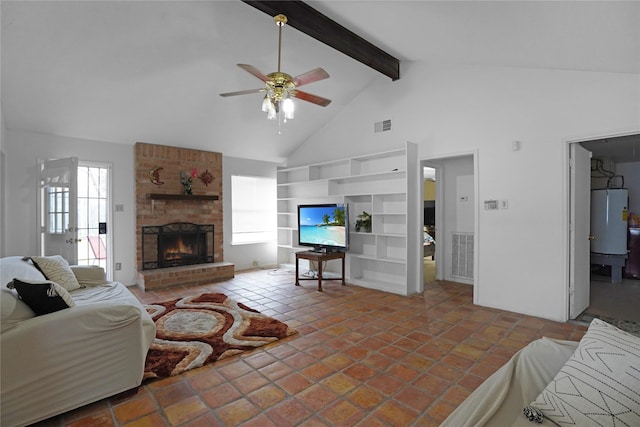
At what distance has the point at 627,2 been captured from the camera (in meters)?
1.80

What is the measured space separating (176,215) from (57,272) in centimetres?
257

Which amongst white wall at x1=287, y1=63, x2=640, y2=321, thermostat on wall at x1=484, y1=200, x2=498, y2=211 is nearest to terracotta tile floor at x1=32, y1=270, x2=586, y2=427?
white wall at x1=287, y1=63, x2=640, y2=321

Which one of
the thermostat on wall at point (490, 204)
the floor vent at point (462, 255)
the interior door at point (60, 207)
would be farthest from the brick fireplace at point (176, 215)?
the thermostat on wall at point (490, 204)

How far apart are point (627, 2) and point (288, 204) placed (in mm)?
5571

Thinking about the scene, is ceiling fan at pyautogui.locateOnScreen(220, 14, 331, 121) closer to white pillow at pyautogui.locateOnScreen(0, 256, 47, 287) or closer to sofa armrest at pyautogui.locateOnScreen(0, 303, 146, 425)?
sofa armrest at pyautogui.locateOnScreen(0, 303, 146, 425)

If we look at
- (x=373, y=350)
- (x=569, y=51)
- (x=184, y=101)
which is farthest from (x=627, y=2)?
(x=184, y=101)

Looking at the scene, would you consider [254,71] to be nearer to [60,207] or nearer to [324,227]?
[324,227]

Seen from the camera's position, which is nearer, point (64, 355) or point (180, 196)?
point (64, 355)

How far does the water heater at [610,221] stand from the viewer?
5262 mm

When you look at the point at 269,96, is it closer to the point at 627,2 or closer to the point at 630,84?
the point at 627,2

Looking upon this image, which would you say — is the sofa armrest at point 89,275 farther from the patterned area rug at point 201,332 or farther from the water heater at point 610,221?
the water heater at point 610,221

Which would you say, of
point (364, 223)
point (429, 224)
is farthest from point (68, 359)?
point (429, 224)

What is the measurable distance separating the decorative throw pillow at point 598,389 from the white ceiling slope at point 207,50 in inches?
77.5

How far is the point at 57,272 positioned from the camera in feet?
9.77
